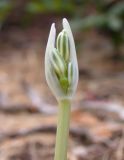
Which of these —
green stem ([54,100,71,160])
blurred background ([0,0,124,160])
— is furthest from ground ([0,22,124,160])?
green stem ([54,100,71,160])

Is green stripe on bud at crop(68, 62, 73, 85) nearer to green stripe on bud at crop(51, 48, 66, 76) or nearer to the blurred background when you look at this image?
green stripe on bud at crop(51, 48, 66, 76)

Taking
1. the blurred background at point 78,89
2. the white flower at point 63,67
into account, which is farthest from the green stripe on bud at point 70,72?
the blurred background at point 78,89

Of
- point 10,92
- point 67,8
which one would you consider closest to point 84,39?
point 67,8

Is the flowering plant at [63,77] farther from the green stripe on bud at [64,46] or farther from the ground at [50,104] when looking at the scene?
the ground at [50,104]

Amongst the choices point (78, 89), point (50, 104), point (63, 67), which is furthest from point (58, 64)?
point (78, 89)

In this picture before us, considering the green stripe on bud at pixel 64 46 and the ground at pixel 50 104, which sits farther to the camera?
the ground at pixel 50 104
